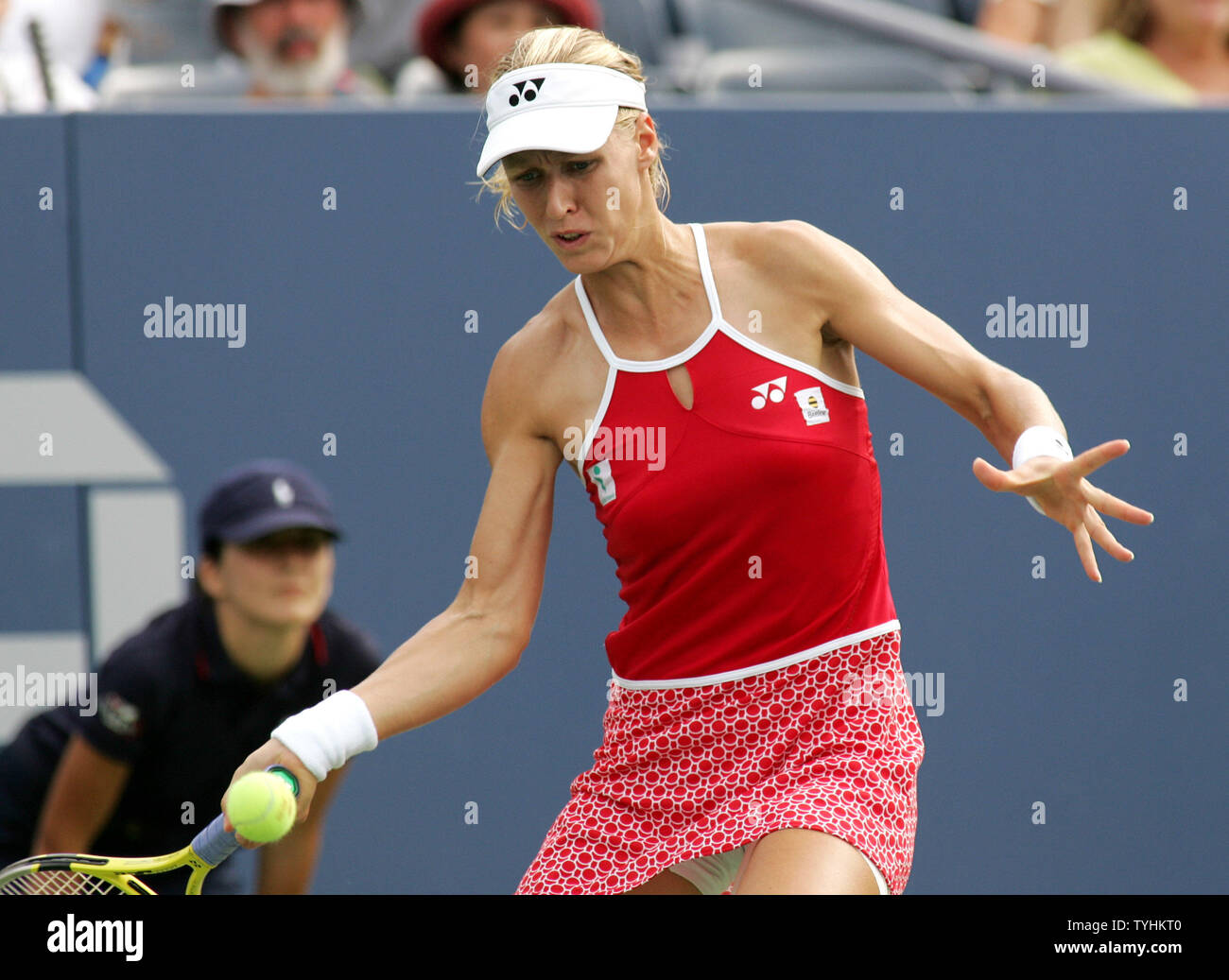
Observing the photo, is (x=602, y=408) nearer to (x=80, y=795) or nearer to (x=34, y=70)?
(x=80, y=795)

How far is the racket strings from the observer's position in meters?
2.58

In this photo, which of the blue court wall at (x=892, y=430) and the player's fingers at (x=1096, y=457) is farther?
the blue court wall at (x=892, y=430)

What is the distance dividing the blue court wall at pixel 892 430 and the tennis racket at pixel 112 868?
0.88 meters

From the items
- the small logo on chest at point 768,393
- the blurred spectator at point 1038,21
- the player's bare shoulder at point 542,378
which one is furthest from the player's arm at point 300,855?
the blurred spectator at point 1038,21

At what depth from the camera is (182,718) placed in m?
3.38

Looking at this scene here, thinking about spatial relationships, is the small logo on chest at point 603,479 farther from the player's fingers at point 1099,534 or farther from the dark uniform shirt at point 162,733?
the dark uniform shirt at point 162,733

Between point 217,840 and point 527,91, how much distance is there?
1.21m

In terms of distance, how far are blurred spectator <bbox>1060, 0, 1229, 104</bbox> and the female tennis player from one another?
5.42 feet

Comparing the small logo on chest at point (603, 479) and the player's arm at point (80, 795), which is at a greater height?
the small logo on chest at point (603, 479)

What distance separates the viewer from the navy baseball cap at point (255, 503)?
11.1 ft

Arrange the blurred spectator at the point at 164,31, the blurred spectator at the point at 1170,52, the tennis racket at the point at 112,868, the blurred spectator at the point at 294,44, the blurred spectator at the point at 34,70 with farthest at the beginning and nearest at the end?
the blurred spectator at the point at 164,31, the blurred spectator at the point at 294,44, the blurred spectator at the point at 1170,52, the blurred spectator at the point at 34,70, the tennis racket at the point at 112,868

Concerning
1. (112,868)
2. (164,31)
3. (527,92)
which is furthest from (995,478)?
(164,31)

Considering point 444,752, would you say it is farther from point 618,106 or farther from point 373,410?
point 618,106
